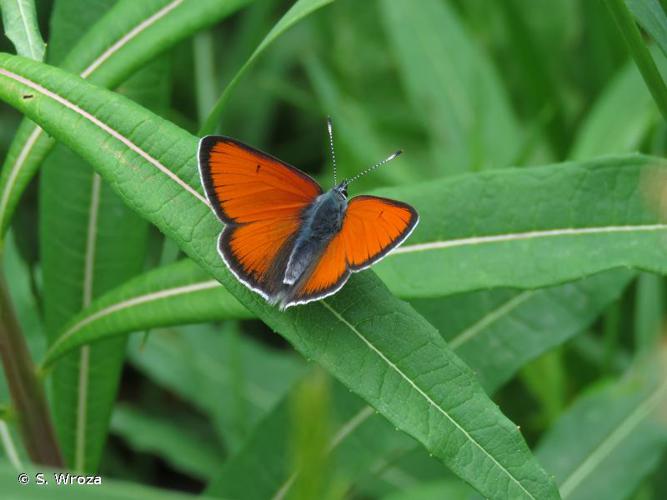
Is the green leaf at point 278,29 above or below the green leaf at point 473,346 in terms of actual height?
above

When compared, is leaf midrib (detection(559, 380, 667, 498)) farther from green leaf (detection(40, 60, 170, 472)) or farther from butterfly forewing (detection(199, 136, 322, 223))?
green leaf (detection(40, 60, 170, 472))

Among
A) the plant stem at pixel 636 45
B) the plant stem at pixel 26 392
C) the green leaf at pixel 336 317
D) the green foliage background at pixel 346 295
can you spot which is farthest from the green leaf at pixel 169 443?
the plant stem at pixel 636 45

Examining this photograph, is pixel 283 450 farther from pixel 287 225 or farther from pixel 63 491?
pixel 63 491

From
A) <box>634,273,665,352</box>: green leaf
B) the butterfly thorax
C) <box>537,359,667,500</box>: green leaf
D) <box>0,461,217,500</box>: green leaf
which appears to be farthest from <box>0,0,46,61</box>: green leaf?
<box>634,273,665,352</box>: green leaf

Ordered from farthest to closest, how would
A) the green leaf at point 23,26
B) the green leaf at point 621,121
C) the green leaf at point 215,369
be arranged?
the green leaf at point 621,121 < the green leaf at point 215,369 < the green leaf at point 23,26

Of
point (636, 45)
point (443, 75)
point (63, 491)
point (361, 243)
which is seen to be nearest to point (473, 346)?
point (361, 243)

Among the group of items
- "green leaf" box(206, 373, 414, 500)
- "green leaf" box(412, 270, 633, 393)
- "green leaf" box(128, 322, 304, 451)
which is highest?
"green leaf" box(412, 270, 633, 393)

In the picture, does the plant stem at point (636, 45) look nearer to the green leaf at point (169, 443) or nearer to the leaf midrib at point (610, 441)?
the leaf midrib at point (610, 441)

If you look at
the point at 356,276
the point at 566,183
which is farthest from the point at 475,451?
the point at 566,183
